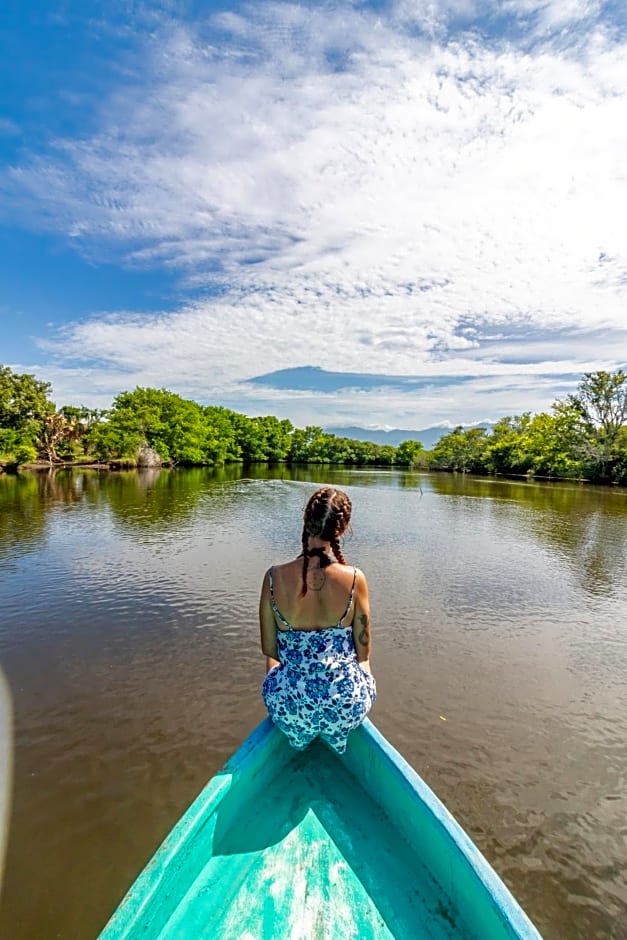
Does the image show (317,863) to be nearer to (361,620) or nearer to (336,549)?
(361,620)

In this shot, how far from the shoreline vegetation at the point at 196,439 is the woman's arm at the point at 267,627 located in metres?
44.3

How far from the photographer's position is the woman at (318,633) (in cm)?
273

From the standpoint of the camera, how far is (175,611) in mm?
8156

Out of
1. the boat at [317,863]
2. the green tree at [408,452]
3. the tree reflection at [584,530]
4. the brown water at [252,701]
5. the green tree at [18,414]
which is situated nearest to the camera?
the boat at [317,863]

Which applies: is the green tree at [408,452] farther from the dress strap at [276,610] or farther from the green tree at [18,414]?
the dress strap at [276,610]

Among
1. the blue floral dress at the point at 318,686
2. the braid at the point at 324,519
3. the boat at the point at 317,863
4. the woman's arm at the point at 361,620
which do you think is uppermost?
the braid at the point at 324,519

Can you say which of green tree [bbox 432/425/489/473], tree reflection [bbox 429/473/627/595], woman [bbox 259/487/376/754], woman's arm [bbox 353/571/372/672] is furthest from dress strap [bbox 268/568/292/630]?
→ green tree [bbox 432/425/489/473]

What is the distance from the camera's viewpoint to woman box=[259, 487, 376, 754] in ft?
8.95

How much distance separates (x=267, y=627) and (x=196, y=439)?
196ft

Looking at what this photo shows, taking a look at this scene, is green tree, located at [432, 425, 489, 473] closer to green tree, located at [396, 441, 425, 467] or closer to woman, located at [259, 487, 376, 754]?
green tree, located at [396, 441, 425, 467]

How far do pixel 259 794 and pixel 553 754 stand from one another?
3.34 m

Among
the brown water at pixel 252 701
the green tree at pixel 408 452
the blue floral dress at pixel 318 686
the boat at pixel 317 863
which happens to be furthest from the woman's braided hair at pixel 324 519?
the green tree at pixel 408 452

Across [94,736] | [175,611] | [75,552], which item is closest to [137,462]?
[75,552]

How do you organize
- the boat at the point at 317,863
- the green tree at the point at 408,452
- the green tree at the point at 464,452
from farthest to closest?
1. the green tree at the point at 408,452
2. the green tree at the point at 464,452
3. the boat at the point at 317,863
